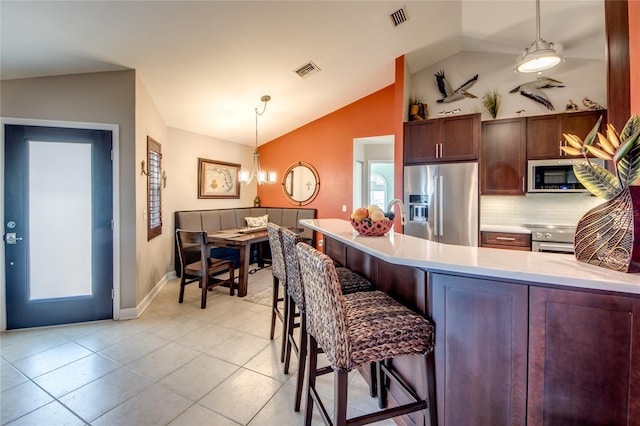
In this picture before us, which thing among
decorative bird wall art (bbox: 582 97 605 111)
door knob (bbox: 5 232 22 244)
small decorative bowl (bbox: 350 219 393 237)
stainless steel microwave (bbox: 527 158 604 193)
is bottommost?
door knob (bbox: 5 232 22 244)

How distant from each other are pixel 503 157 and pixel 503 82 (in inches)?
46.1

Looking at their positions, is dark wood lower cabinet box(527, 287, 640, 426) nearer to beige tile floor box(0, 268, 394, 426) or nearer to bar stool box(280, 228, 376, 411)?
bar stool box(280, 228, 376, 411)

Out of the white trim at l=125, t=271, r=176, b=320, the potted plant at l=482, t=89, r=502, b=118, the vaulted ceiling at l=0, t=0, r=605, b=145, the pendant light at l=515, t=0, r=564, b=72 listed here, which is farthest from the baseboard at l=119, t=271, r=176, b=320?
the potted plant at l=482, t=89, r=502, b=118

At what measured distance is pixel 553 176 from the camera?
142 inches

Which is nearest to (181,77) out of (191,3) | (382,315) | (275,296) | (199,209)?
(191,3)

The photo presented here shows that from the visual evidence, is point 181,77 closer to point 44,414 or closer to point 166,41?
point 166,41

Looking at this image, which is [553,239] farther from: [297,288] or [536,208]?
[297,288]

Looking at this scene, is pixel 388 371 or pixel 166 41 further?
pixel 166 41

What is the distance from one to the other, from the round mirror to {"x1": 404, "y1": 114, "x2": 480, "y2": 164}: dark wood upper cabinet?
2218 millimetres

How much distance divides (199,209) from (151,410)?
3847 millimetres

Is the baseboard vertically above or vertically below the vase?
below

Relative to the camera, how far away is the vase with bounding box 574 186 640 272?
1066 millimetres

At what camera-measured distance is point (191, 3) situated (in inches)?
94.6

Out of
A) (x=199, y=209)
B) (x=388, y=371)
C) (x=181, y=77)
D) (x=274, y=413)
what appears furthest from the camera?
(x=199, y=209)
